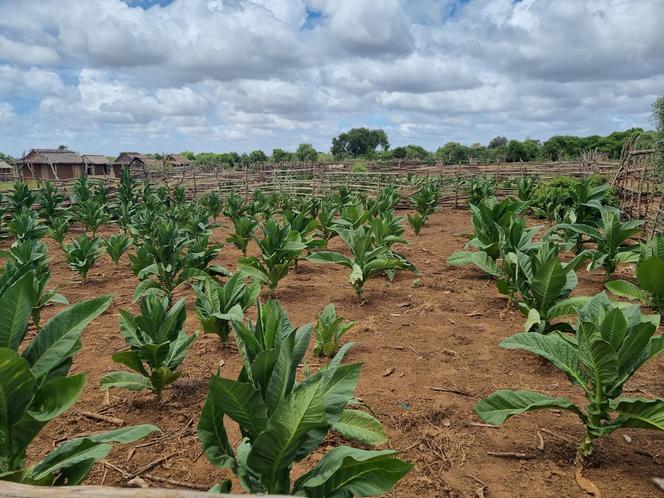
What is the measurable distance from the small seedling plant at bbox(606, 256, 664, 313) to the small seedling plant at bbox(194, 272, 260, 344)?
128 inches

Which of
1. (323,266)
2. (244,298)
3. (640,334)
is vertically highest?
(640,334)

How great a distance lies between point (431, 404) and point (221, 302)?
197cm

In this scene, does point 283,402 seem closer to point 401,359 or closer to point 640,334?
point 640,334

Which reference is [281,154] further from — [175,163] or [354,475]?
[354,475]

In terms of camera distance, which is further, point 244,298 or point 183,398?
point 244,298

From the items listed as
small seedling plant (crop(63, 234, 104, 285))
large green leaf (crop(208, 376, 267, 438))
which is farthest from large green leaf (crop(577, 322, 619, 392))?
small seedling plant (crop(63, 234, 104, 285))

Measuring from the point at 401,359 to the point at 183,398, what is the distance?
183 cm

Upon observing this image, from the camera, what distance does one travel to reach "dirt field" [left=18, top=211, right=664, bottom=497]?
255cm

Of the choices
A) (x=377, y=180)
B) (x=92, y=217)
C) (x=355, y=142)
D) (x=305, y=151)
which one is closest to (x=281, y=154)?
(x=305, y=151)

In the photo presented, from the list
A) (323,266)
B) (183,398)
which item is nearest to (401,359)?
(183,398)

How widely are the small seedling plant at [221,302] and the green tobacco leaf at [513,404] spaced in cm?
216

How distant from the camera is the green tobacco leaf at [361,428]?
248 centimetres

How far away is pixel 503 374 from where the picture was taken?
3.77 metres

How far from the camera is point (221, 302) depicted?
4137 mm
